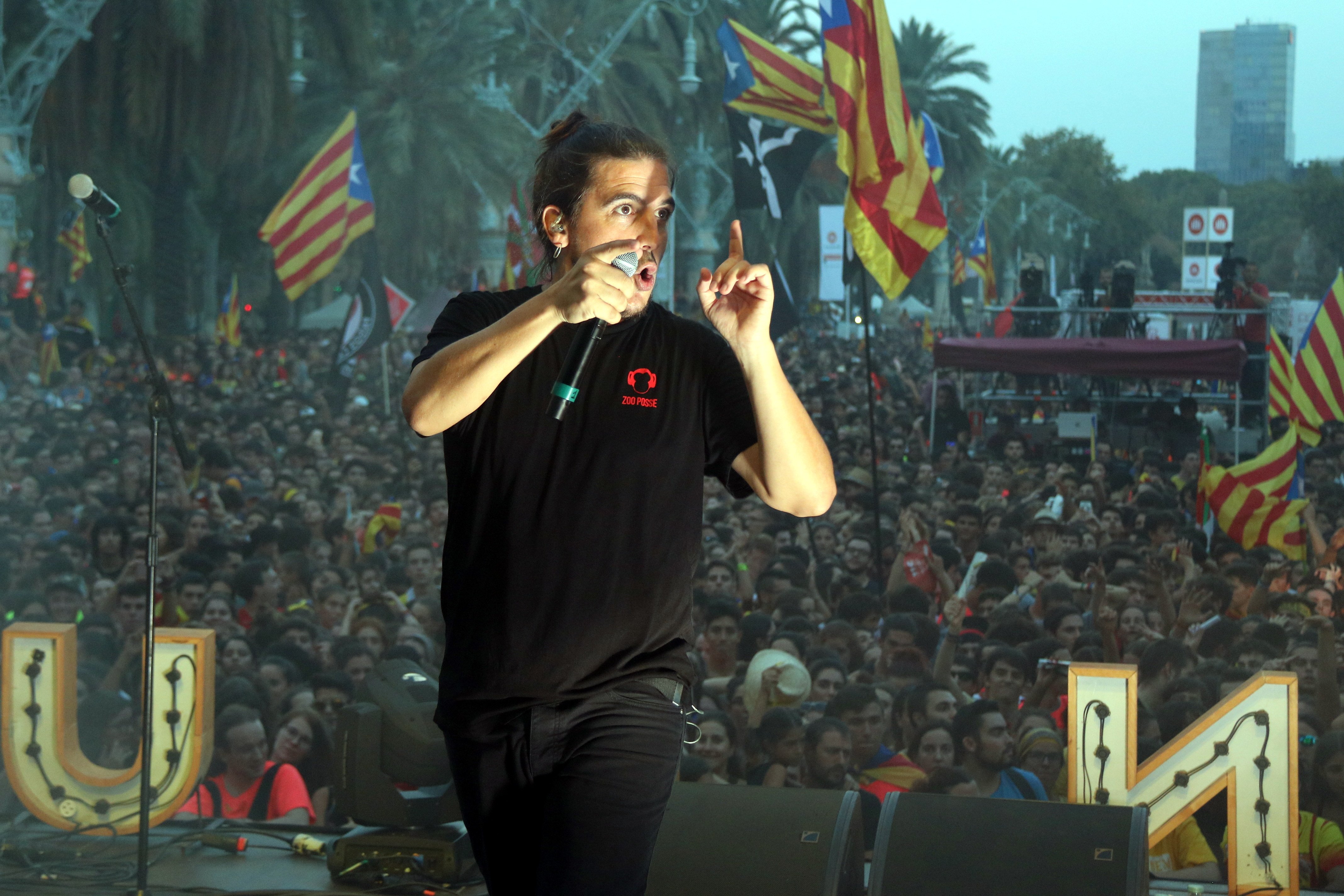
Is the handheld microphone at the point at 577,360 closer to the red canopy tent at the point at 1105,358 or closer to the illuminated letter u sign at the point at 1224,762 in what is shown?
the illuminated letter u sign at the point at 1224,762

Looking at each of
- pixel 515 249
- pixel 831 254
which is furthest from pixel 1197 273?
pixel 515 249

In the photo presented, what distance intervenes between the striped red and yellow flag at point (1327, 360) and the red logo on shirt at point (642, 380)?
20.6 ft

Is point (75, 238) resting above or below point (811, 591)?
above

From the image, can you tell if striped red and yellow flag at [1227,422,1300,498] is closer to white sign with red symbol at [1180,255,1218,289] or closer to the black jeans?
white sign with red symbol at [1180,255,1218,289]

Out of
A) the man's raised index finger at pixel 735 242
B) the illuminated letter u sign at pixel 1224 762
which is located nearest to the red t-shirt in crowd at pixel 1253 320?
the illuminated letter u sign at pixel 1224 762

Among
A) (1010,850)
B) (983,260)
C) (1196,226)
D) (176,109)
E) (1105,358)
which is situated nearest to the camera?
(1010,850)

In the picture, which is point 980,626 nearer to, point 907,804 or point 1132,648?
point 1132,648

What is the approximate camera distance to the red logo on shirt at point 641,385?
4.99 ft

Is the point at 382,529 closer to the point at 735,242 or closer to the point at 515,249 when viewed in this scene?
the point at 515,249

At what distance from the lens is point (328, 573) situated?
634cm

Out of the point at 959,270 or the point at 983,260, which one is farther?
the point at 959,270

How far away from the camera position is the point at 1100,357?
25.2 ft

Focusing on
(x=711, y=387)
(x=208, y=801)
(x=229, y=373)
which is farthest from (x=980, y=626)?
(x=229, y=373)

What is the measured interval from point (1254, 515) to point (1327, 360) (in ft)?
3.32
